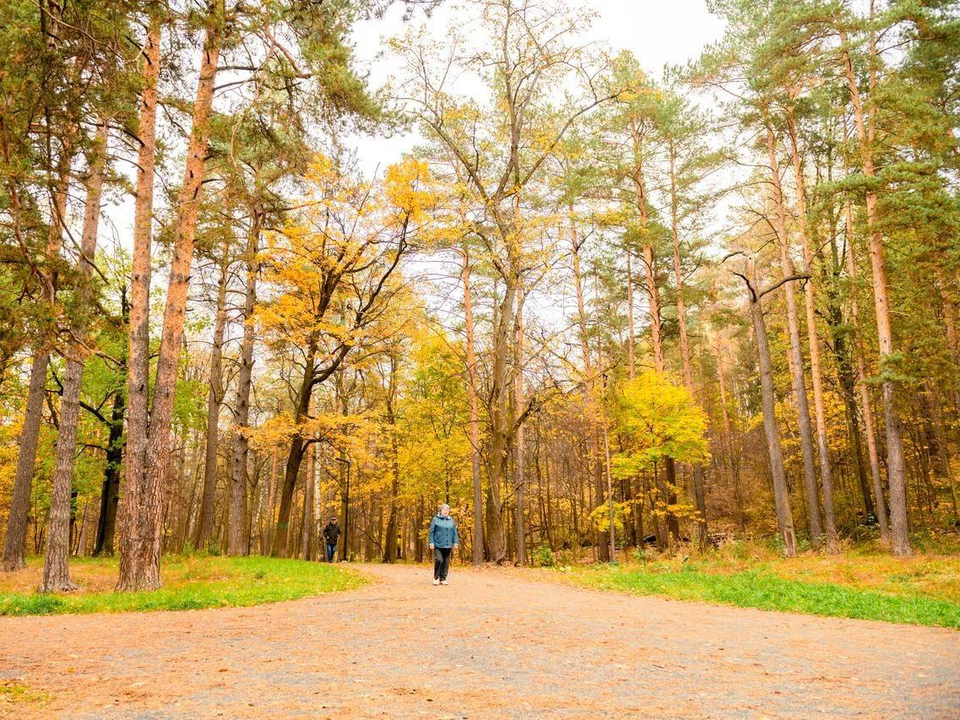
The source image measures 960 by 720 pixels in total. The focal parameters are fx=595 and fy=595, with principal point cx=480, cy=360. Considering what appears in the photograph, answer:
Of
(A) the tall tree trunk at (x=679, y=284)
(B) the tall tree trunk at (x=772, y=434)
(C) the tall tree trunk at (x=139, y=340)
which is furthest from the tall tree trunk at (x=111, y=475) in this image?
(B) the tall tree trunk at (x=772, y=434)

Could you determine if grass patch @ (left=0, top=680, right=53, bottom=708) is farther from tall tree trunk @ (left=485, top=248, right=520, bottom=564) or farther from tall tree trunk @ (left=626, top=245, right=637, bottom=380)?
tall tree trunk @ (left=626, top=245, right=637, bottom=380)

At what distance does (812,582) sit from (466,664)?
9.69m

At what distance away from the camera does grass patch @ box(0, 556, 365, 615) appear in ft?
26.7

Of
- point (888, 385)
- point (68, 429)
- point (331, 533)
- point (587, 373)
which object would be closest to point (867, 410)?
point (888, 385)

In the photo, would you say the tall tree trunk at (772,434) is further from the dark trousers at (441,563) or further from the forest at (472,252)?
the dark trousers at (441,563)

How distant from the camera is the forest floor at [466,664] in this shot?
155 inches

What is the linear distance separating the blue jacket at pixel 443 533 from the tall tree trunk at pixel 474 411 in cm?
660

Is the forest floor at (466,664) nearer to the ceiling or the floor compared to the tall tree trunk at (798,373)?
nearer to the floor

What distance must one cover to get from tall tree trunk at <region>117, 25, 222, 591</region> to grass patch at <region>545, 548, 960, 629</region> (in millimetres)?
8635

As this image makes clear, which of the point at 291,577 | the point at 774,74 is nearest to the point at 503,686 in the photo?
the point at 291,577

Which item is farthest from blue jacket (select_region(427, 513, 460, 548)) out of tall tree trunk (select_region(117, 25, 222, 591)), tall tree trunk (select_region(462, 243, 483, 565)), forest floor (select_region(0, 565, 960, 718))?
tall tree trunk (select_region(462, 243, 483, 565))

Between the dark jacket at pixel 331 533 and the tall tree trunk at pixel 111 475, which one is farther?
the tall tree trunk at pixel 111 475

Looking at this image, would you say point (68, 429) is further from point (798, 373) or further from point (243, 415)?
point (798, 373)

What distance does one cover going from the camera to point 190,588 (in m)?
9.92
